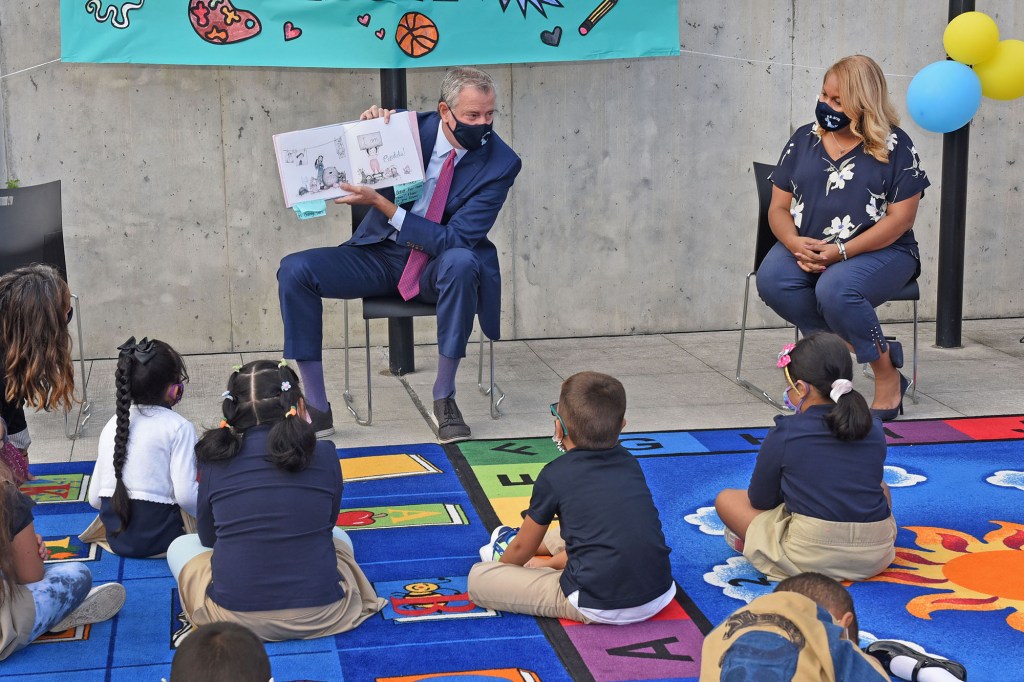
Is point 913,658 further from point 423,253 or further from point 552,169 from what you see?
point 552,169

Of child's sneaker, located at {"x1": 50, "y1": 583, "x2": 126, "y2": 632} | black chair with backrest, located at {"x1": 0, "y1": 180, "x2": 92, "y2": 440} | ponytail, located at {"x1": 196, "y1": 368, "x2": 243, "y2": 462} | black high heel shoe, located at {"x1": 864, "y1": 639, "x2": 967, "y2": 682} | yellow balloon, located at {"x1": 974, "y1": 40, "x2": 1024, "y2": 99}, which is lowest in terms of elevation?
black high heel shoe, located at {"x1": 864, "y1": 639, "x2": 967, "y2": 682}

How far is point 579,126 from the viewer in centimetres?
608

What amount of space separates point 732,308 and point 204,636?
16.0 feet

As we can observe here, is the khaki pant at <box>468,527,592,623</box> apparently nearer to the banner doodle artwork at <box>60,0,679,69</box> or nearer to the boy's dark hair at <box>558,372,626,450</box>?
the boy's dark hair at <box>558,372,626,450</box>

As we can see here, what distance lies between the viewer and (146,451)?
3301 millimetres

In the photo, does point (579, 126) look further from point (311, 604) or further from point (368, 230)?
point (311, 604)

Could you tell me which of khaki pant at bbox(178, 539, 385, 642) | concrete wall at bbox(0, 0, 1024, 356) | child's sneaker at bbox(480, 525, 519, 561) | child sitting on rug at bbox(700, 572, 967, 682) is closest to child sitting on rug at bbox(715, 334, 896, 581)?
child's sneaker at bbox(480, 525, 519, 561)

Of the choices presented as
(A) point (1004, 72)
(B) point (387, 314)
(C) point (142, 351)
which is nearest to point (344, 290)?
(B) point (387, 314)

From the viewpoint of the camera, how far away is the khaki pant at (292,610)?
287 cm

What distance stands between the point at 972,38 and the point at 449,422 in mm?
2839

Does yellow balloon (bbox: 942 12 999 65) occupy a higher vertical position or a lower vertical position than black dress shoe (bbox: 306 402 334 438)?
higher

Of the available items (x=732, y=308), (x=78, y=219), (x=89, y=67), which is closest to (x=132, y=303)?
(x=78, y=219)

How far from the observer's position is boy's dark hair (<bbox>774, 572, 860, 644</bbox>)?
82.9 inches

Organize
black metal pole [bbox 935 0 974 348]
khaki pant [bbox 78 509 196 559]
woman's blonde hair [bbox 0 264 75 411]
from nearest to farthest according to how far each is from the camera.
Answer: khaki pant [bbox 78 509 196 559]
woman's blonde hair [bbox 0 264 75 411]
black metal pole [bbox 935 0 974 348]
